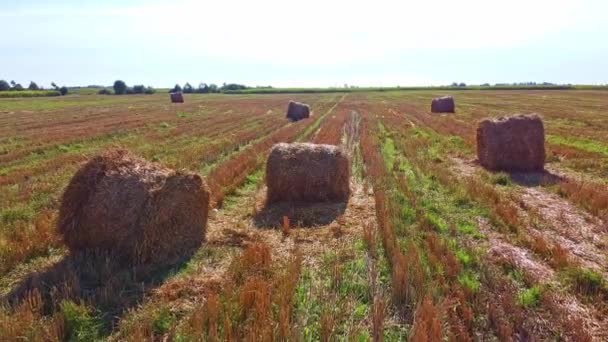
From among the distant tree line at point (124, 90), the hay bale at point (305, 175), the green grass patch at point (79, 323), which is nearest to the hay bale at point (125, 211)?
the green grass patch at point (79, 323)

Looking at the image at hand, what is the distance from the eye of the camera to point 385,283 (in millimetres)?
5449

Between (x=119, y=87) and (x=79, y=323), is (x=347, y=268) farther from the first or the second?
(x=119, y=87)

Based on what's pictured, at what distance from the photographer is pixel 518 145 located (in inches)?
487

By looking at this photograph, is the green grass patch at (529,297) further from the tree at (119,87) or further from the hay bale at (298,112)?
the tree at (119,87)

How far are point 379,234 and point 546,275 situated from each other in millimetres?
2515

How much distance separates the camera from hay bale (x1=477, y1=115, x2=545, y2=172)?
487 inches

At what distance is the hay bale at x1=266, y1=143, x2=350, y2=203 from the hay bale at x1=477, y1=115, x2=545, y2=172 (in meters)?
5.84

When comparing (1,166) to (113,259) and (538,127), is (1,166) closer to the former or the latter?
(113,259)

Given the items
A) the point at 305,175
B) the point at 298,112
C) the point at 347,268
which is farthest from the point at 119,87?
the point at 347,268

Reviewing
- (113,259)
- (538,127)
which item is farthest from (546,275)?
(538,127)

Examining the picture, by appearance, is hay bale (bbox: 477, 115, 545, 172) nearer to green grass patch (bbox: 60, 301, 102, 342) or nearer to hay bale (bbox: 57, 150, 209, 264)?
hay bale (bbox: 57, 150, 209, 264)

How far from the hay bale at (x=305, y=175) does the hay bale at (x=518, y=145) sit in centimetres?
584

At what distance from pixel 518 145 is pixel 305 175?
7192mm

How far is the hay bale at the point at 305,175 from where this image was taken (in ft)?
30.4
